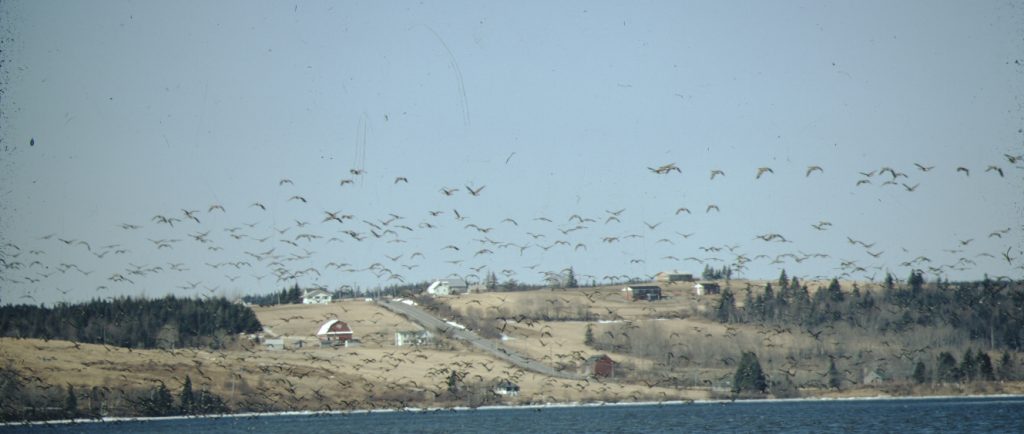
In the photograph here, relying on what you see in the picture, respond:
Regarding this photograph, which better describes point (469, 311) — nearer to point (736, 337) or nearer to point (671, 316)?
point (671, 316)

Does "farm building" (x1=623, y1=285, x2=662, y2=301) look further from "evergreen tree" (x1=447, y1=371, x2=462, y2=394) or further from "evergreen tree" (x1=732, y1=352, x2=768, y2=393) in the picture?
"evergreen tree" (x1=447, y1=371, x2=462, y2=394)

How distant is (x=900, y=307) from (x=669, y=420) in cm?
3840

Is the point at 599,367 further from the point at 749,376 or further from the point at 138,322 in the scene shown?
the point at 138,322

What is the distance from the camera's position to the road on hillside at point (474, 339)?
383 feet

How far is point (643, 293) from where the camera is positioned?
156250mm

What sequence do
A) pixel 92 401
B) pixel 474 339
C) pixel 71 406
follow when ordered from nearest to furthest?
1. pixel 71 406
2. pixel 92 401
3. pixel 474 339

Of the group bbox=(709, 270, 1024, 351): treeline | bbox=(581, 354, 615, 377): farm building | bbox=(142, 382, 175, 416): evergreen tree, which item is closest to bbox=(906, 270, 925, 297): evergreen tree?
bbox=(709, 270, 1024, 351): treeline

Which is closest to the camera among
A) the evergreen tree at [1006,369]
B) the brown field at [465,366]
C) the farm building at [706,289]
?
the brown field at [465,366]

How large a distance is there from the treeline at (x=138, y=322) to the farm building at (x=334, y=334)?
20.6 feet

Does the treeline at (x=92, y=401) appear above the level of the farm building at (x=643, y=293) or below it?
below

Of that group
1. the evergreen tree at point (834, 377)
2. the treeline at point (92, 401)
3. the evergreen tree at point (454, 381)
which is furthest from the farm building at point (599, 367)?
the treeline at point (92, 401)

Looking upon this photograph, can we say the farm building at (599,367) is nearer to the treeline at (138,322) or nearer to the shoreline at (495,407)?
the shoreline at (495,407)

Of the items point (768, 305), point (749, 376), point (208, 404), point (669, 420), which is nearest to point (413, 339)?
point (208, 404)

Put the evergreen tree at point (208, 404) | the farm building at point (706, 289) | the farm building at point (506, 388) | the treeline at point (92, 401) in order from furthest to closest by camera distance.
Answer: the farm building at point (706, 289) → the farm building at point (506, 388) → the evergreen tree at point (208, 404) → the treeline at point (92, 401)
